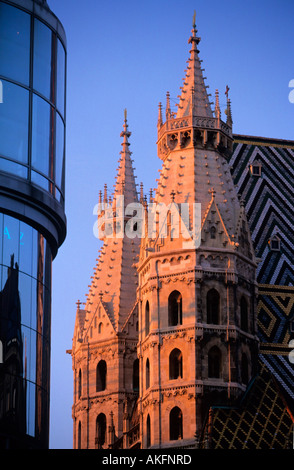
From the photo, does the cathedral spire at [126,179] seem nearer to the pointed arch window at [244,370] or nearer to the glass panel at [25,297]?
the pointed arch window at [244,370]

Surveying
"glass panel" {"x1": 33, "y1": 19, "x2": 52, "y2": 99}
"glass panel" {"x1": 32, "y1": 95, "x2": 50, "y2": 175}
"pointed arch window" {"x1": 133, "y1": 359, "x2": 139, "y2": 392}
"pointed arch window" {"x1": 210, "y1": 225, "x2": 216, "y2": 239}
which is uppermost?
"glass panel" {"x1": 33, "y1": 19, "x2": 52, "y2": 99}

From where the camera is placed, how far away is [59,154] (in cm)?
5912

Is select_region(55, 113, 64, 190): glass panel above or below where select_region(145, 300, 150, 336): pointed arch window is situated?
above

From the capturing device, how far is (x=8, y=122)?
5603cm

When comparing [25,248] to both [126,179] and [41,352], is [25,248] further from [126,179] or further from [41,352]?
[126,179]

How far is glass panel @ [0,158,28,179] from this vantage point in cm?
5531

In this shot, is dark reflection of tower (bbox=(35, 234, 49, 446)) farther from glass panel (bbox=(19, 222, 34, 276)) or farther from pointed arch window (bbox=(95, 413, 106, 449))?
pointed arch window (bbox=(95, 413, 106, 449))

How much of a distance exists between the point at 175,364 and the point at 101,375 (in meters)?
11.5

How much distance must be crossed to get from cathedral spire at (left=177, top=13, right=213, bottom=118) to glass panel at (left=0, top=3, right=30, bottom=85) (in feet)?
39.0

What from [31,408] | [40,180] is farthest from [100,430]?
[40,180]

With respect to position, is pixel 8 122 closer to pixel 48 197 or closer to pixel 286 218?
pixel 48 197

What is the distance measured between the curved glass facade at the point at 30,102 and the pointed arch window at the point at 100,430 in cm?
1706

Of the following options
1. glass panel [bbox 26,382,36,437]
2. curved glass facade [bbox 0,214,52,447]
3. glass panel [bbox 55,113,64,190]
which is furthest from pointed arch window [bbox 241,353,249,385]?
glass panel [bbox 26,382,36,437]

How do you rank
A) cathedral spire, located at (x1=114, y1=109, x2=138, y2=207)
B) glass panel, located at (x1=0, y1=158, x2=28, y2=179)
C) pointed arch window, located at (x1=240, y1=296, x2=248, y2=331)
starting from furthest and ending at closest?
cathedral spire, located at (x1=114, y1=109, x2=138, y2=207)
pointed arch window, located at (x1=240, y1=296, x2=248, y2=331)
glass panel, located at (x1=0, y1=158, x2=28, y2=179)
